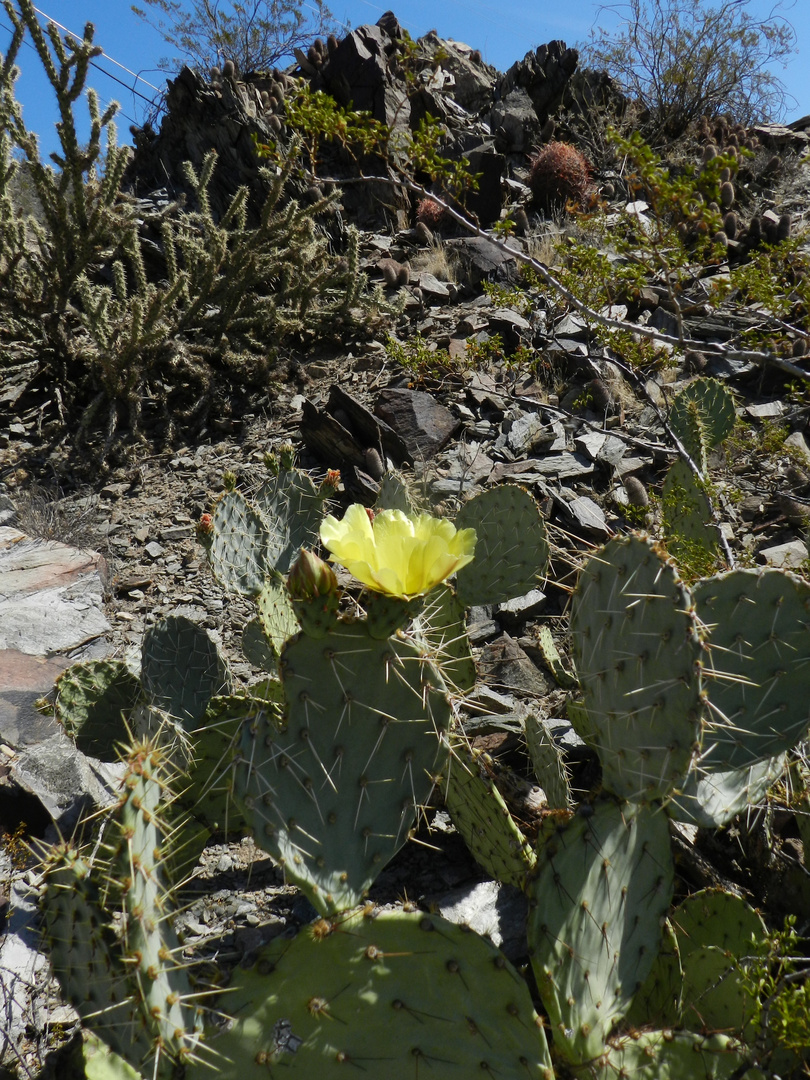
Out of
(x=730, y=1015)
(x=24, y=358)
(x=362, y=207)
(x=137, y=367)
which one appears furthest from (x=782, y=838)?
(x=362, y=207)

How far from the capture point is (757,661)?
1660 mm

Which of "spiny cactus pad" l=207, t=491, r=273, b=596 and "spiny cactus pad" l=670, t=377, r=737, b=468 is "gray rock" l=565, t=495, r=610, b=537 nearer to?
"spiny cactus pad" l=670, t=377, r=737, b=468

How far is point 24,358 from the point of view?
16.9 feet

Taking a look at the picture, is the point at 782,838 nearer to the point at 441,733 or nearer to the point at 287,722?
the point at 441,733

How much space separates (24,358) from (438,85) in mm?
8020

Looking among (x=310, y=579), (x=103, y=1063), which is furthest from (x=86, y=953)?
(x=310, y=579)

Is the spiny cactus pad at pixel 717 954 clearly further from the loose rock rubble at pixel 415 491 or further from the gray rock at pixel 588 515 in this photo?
the gray rock at pixel 588 515

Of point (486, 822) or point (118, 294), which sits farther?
point (118, 294)

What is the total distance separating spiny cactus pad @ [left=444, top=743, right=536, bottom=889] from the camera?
1799mm

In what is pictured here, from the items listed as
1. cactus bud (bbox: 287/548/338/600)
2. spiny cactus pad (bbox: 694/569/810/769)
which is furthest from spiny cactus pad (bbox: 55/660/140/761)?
spiny cactus pad (bbox: 694/569/810/769)

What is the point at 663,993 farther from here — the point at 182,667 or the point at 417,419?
the point at 417,419

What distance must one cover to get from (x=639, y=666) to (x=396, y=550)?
573 mm

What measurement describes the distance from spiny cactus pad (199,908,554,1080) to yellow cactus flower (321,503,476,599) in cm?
63

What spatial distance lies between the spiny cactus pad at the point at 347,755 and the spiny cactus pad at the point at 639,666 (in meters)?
0.37
